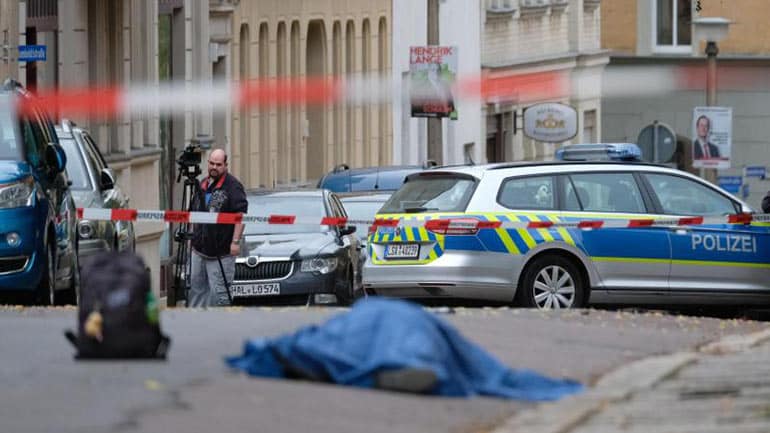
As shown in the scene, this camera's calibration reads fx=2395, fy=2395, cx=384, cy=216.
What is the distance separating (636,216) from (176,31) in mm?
18968

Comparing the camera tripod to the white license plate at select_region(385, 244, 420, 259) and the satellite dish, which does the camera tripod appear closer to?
the white license plate at select_region(385, 244, 420, 259)

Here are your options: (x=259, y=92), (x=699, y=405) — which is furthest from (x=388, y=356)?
(x=259, y=92)

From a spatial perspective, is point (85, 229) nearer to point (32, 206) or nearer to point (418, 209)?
point (418, 209)

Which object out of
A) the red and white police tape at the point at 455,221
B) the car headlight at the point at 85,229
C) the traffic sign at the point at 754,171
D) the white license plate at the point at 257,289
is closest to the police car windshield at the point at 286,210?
the white license plate at the point at 257,289

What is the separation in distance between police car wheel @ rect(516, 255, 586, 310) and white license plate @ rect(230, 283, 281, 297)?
10.6 ft

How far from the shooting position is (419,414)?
1123 centimetres

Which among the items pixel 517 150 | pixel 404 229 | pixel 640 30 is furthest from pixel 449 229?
pixel 640 30

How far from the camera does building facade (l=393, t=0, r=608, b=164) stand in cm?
5156

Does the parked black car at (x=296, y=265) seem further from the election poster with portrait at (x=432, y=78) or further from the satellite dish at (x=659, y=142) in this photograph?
the satellite dish at (x=659, y=142)

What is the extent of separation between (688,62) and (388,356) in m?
51.2

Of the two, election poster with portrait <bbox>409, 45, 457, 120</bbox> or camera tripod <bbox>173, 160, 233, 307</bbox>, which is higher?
election poster with portrait <bbox>409, 45, 457, 120</bbox>

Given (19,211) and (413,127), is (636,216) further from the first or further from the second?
(413,127)

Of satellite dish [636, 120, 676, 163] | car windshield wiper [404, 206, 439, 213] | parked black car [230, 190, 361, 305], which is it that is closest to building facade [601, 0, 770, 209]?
satellite dish [636, 120, 676, 163]

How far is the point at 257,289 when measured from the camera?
906 inches
